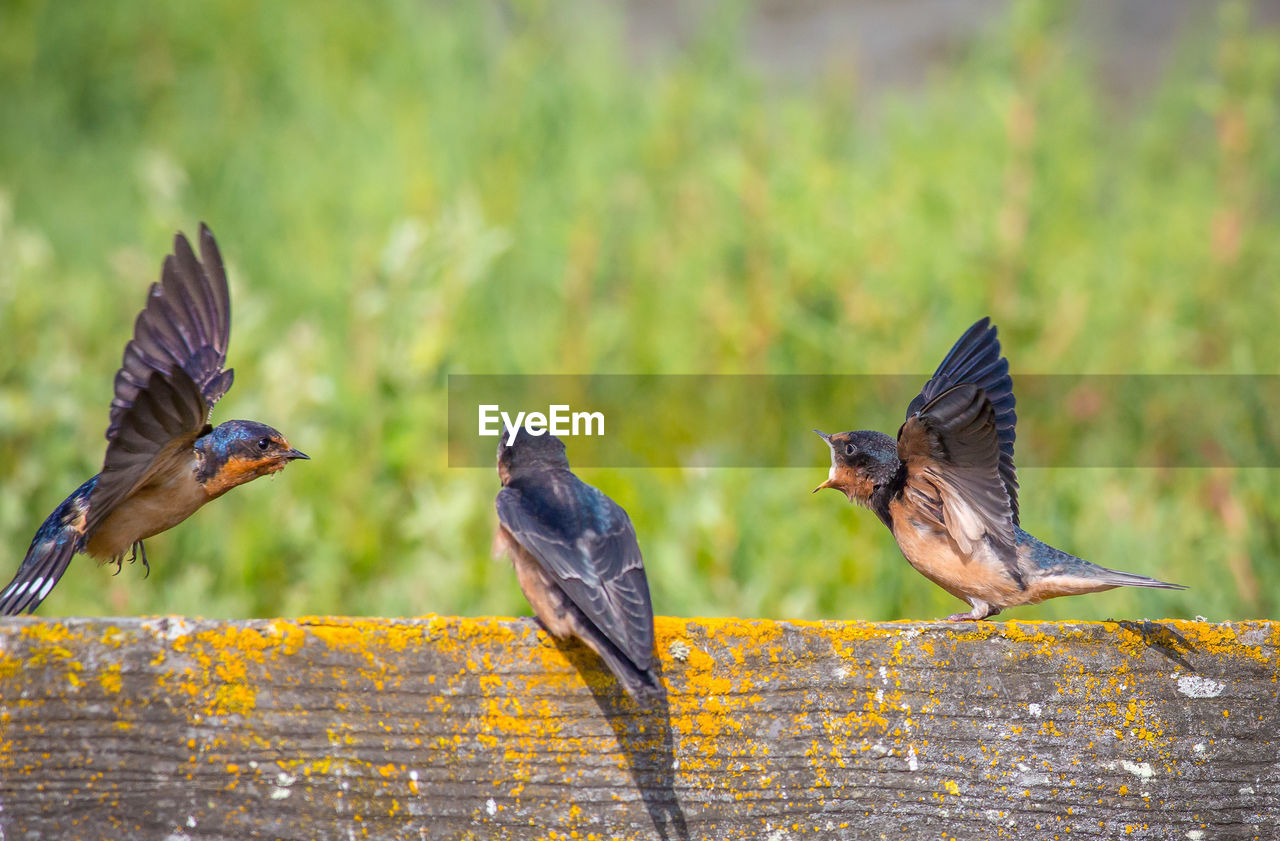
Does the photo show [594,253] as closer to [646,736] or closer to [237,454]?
[237,454]

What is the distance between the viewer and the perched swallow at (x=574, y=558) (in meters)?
1.61

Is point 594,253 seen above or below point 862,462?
above

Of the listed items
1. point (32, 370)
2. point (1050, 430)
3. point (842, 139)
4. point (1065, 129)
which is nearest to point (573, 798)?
point (32, 370)

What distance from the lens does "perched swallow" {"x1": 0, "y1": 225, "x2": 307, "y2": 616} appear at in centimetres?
199

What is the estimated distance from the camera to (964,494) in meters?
2.15

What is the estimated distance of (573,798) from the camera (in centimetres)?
164

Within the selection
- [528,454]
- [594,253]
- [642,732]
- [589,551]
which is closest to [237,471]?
[528,454]

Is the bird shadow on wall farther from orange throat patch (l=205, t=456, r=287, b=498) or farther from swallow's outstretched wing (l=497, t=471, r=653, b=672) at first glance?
orange throat patch (l=205, t=456, r=287, b=498)

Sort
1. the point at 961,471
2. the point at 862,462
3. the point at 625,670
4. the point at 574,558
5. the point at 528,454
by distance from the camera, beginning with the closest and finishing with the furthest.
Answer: the point at 625,670 < the point at 574,558 < the point at 961,471 < the point at 528,454 < the point at 862,462

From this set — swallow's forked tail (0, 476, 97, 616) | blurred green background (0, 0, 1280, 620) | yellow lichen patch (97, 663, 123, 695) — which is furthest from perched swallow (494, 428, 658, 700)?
blurred green background (0, 0, 1280, 620)

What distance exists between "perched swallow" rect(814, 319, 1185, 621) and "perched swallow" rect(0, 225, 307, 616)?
1184 millimetres

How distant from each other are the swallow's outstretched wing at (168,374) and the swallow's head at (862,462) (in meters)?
1.25

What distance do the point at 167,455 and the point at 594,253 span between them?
439 cm

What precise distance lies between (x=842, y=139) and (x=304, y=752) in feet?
20.4
